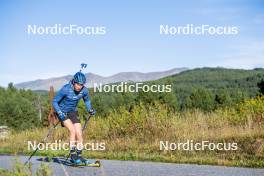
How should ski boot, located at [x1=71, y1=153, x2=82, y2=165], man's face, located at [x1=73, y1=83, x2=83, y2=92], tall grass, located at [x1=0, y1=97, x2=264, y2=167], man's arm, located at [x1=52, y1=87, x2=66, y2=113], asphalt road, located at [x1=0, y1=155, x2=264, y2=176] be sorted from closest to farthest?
asphalt road, located at [x1=0, y1=155, x2=264, y2=176] → ski boot, located at [x1=71, y1=153, x2=82, y2=165] → man's face, located at [x1=73, y1=83, x2=83, y2=92] → man's arm, located at [x1=52, y1=87, x2=66, y2=113] → tall grass, located at [x1=0, y1=97, x2=264, y2=167]

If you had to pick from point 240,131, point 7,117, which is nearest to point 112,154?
point 240,131

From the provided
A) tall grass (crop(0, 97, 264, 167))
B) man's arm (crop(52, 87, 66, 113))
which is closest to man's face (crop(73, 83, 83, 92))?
man's arm (crop(52, 87, 66, 113))

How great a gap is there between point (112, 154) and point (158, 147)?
4.04 ft

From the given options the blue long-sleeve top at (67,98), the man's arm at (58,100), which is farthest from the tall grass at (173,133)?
the man's arm at (58,100)

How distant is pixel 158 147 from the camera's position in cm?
1356

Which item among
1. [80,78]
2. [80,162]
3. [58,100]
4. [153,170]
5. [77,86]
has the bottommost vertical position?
[153,170]

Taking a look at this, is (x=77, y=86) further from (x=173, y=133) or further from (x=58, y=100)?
(x=173, y=133)

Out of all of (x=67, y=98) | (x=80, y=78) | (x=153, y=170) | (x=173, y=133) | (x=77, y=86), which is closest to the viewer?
(x=153, y=170)

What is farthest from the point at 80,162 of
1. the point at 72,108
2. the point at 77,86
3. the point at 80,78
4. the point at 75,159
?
the point at 80,78

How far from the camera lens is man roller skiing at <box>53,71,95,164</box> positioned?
1084 centimetres

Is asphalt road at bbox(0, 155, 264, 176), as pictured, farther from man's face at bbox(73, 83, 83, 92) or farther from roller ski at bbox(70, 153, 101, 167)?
man's face at bbox(73, 83, 83, 92)

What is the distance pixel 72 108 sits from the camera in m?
11.2

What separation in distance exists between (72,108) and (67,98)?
0.93 ft

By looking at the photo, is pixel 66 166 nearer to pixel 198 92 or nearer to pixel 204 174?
pixel 204 174
